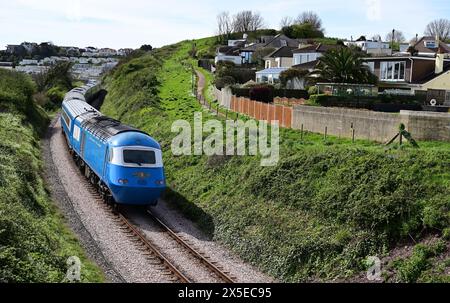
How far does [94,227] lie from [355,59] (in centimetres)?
2836

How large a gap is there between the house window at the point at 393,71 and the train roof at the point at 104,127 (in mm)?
27349

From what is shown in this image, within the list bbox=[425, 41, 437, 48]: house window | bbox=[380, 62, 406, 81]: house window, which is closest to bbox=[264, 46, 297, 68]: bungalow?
bbox=[425, 41, 437, 48]: house window

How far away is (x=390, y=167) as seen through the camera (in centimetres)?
1808

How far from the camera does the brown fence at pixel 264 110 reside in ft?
101

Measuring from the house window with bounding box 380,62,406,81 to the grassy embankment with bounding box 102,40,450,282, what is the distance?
76.5ft

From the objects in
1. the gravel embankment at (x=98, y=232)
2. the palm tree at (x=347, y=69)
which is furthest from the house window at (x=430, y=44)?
the gravel embankment at (x=98, y=232)

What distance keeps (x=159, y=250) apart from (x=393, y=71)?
34.7 m

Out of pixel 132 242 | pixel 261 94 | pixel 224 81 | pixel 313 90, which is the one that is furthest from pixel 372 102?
pixel 224 81

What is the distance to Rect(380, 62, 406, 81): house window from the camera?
152ft

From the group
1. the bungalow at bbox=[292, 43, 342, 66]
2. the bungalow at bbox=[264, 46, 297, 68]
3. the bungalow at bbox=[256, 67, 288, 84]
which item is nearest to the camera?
the bungalow at bbox=[256, 67, 288, 84]

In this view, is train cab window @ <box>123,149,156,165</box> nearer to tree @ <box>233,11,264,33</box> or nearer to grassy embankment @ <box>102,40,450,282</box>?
grassy embankment @ <box>102,40,450,282</box>

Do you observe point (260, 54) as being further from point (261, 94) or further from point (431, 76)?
point (261, 94)

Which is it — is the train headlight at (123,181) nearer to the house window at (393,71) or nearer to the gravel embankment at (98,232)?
the gravel embankment at (98,232)
